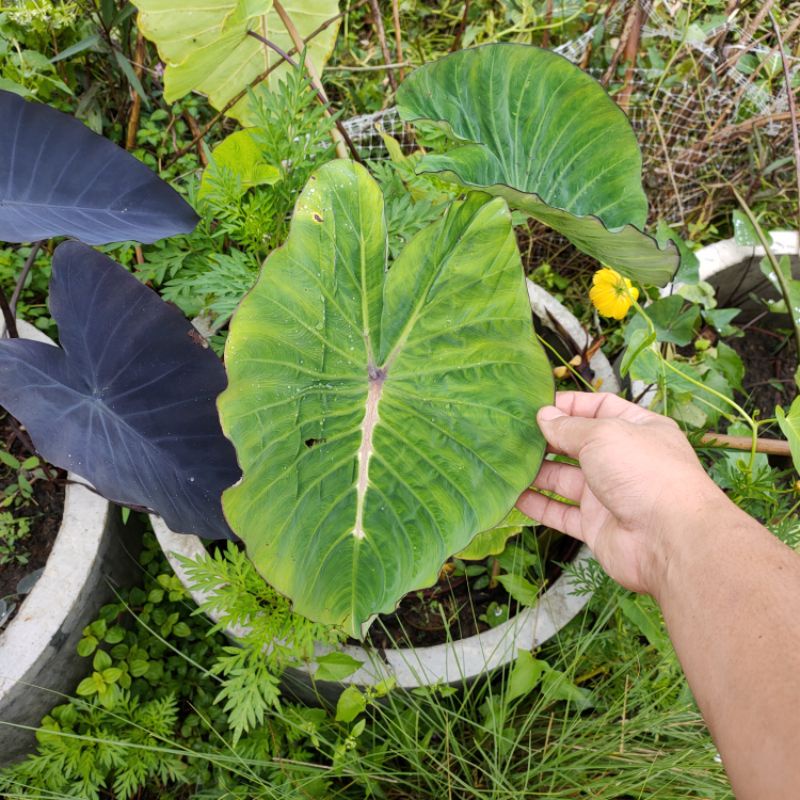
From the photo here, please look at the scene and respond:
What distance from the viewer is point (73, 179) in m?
1.11

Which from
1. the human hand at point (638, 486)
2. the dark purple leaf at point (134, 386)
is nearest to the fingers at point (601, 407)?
the human hand at point (638, 486)

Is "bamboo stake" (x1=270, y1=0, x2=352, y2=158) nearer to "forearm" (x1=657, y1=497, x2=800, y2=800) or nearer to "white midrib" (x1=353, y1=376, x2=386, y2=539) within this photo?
"white midrib" (x1=353, y1=376, x2=386, y2=539)

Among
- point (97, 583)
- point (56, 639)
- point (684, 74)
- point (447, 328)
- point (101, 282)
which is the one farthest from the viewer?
point (684, 74)

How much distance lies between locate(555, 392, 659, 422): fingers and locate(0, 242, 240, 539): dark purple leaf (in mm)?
526

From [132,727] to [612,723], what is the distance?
925 millimetres

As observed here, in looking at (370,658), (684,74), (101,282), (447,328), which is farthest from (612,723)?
(684,74)

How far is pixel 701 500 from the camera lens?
0.81 meters

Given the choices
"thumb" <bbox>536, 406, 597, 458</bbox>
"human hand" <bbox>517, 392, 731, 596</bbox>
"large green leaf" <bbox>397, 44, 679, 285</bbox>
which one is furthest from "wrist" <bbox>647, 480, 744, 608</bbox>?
"large green leaf" <bbox>397, 44, 679, 285</bbox>

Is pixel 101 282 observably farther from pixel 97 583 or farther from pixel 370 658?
pixel 370 658

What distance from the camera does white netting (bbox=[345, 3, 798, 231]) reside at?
73.5 inches

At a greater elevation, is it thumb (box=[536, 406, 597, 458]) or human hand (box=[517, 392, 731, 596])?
thumb (box=[536, 406, 597, 458])

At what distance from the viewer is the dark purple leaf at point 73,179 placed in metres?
1.08

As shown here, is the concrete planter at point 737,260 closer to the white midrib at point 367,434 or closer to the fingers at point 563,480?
the fingers at point 563,480

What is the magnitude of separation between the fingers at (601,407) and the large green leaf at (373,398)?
0.66 feet
